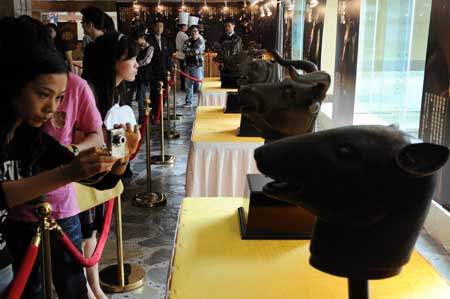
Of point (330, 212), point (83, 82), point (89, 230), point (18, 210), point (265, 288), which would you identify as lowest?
point (89, 230)

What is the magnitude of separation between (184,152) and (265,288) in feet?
16.5

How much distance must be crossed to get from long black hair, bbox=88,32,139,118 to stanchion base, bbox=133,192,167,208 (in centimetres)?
213

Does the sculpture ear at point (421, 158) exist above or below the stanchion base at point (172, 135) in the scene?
above

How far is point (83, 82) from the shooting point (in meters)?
2.12

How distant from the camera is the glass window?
437 centimetres

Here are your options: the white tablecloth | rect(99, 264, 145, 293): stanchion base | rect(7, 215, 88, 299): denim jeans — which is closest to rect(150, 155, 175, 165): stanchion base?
the white tablecloth

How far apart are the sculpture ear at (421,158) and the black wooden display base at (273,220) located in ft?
2.82

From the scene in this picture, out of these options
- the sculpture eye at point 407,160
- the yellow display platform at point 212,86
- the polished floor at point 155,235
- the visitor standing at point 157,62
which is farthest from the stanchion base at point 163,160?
the sculpture eye at point 407,160

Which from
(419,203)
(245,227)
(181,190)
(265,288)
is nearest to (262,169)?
(419,203)

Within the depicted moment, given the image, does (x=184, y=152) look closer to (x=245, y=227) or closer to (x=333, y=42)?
(x=333, y=42)

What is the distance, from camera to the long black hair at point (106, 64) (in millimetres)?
2432

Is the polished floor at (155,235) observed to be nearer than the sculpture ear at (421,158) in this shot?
No

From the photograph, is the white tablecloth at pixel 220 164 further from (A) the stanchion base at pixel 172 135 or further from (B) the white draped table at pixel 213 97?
(A) the stanchion base at pixel 172 135

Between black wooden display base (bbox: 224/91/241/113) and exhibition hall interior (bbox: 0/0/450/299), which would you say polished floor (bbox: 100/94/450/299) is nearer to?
exhibition hall interior (bbox: 0/0/450/299)
